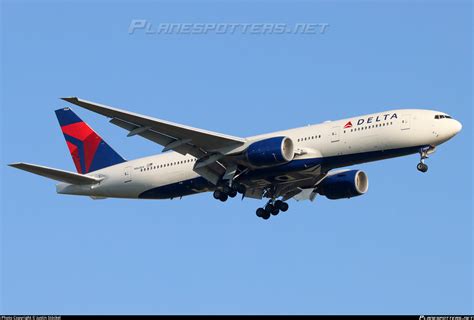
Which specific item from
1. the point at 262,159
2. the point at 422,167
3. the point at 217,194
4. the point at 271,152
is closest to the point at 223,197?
the point at 217,194

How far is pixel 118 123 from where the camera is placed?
50.2 metres

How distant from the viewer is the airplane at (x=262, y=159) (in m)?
50.3

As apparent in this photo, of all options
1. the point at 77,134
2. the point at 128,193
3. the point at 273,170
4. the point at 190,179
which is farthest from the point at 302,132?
the point at 77,134

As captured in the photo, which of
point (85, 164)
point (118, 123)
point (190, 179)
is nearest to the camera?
point (118, 123)

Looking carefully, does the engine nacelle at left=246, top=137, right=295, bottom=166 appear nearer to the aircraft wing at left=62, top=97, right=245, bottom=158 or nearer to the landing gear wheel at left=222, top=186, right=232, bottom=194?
the aircraft wing at left=62, top=97, right=245, bottom=158

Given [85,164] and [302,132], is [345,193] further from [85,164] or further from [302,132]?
[85,164]

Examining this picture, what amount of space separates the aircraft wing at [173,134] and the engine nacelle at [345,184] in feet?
21.1

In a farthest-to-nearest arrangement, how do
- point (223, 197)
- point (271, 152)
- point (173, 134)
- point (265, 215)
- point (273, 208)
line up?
point (265, 215) < point (273, 208) < point (223, 197) < point (173, 134) < point (271, 152)

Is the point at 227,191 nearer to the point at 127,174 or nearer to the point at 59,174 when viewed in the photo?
the point at 127,174

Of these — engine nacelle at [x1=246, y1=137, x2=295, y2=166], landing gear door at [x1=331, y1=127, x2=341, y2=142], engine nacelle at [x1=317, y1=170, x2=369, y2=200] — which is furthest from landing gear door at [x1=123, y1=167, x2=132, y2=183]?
landing gear door at [x1=331, y1=127, x2=341, y2=142]

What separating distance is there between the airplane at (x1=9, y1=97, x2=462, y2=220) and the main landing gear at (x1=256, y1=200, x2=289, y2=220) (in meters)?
0.05

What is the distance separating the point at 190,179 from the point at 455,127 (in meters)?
13.5

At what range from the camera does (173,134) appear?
51.5 meters

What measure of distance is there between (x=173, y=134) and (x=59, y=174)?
25.2 feet
